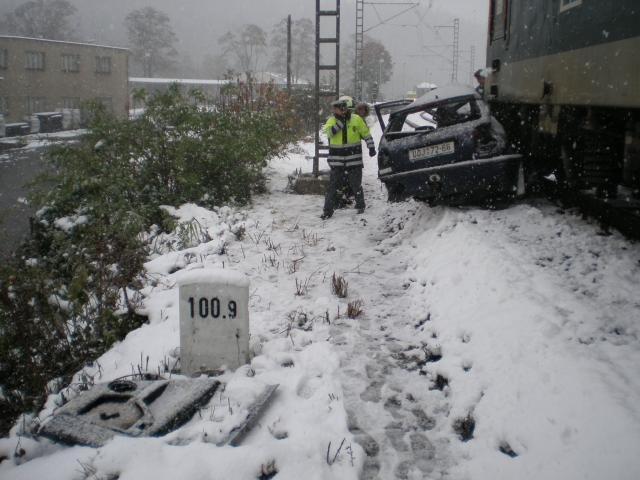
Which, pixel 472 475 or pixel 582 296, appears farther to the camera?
pixel 582 296

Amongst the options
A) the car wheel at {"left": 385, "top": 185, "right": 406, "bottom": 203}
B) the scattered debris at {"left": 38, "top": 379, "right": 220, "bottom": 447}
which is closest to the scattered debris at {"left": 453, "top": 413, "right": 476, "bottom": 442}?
the scattered debris at {"left": 38, "top": 379, "right": 220, "bottom": 447}

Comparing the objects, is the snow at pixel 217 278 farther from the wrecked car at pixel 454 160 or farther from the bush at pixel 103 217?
the wrecked car at pixel 454 160

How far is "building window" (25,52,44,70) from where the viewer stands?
1561 inches

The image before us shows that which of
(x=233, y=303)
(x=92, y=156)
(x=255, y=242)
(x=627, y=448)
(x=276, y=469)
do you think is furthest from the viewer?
(x=92, y=156)

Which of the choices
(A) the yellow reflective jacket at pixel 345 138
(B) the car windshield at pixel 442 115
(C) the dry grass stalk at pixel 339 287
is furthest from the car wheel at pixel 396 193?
(C) the dry grass stalk at pixel 339 287

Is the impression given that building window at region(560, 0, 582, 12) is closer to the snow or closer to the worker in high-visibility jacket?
the worker in high-visibility jacket

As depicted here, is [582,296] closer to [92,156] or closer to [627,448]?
[627,448]

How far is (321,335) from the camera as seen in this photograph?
14.7 ft

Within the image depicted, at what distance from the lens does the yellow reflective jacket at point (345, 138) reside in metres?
8.62

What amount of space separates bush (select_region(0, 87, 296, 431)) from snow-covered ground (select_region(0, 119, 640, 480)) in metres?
0.47

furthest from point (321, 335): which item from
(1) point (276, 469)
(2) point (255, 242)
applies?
(2) point (255, 242)

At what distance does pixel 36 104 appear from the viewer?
40125 millimetres

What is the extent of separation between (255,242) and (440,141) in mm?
2736

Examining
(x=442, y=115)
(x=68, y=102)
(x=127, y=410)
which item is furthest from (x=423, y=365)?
(x=68, y=102)
